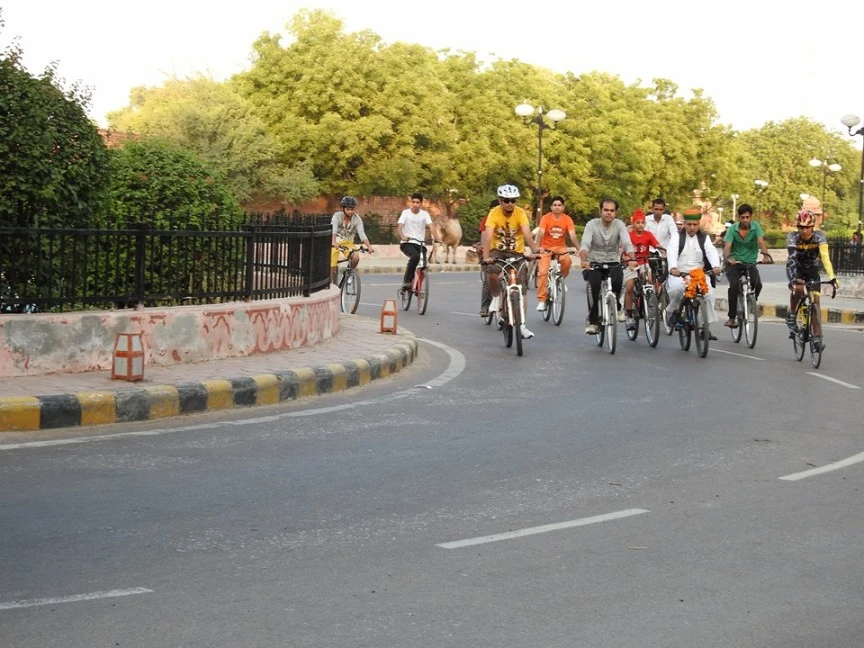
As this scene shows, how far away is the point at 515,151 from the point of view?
230 ft

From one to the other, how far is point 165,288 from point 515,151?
189 ft

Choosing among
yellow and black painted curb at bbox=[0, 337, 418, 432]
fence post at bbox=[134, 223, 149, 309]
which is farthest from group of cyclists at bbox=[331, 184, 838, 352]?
fence post at bbox=[134, 223, 149, 309]

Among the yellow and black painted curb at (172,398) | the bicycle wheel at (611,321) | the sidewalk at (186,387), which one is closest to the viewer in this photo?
the yellow and black painted curb at (172,398)

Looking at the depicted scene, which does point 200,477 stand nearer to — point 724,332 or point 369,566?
point 369,566

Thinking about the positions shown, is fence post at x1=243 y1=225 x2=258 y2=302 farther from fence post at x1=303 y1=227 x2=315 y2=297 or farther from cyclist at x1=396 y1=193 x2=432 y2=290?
cyclist at x1=396 y1=193 x2=432 y2=290

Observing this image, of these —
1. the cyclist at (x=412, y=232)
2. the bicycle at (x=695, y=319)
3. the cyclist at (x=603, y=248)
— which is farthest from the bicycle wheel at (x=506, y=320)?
the cyclist at (x=412, y=232)

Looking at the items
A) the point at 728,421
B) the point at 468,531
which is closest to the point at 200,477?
the point at 468,531

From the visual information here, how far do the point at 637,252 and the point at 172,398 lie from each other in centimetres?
981

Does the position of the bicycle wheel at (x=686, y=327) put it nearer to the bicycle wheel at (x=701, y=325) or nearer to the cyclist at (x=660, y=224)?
the bicycle wheel at (x=701, y=325)

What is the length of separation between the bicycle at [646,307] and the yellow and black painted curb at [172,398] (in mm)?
5724

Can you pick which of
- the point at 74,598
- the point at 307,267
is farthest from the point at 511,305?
the point at 74,598

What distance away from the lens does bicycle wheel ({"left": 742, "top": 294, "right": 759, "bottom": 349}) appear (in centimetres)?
1823

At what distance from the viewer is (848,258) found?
3166 centimetres

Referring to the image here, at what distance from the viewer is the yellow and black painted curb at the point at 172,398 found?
9867 mm
